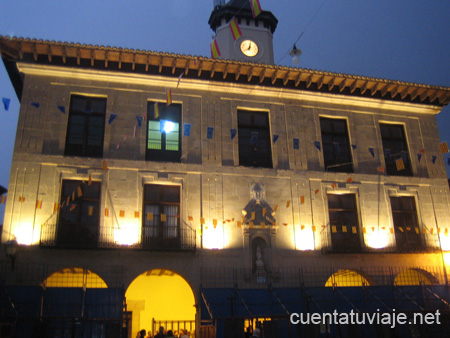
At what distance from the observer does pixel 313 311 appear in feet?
47.3

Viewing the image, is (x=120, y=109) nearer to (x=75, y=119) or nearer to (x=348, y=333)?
(x=75, y=119)

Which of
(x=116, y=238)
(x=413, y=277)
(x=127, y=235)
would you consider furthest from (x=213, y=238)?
(x=413, y=277)

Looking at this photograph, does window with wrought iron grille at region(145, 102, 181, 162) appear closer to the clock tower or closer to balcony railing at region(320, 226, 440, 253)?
balcony railing at region(320, 226, 440, 253)

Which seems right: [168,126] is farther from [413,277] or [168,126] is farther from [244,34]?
[244,34]

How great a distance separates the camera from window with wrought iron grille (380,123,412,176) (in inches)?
728

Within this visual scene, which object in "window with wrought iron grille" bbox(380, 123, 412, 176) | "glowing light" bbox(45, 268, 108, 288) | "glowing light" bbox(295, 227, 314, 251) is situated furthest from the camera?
"window with wrought iron grille" bbox(380, 123, 412, 176)

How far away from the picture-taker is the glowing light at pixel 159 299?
1909cm

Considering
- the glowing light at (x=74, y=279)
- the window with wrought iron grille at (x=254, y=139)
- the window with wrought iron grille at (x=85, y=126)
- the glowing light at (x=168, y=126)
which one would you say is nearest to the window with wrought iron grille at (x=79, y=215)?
the glowing light at (x=74, y=279)

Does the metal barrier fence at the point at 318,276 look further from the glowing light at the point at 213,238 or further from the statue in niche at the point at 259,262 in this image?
the glowing light at the point at 213,238

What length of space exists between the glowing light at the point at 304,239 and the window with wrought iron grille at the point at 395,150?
14.8 ft

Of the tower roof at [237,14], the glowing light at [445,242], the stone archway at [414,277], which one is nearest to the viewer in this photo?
the stone archway at [414,277]

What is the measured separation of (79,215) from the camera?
49.1ft

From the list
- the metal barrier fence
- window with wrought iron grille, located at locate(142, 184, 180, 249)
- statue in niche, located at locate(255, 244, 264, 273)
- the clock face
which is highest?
the clock face

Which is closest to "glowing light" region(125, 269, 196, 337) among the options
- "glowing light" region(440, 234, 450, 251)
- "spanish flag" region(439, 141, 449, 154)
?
"glowing light" region(440, 234, 450, 251)
